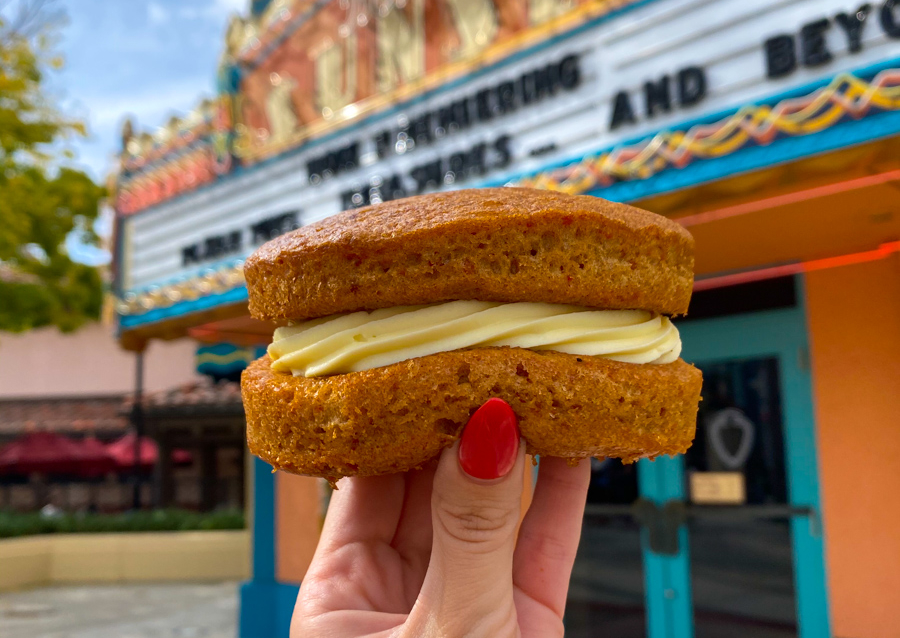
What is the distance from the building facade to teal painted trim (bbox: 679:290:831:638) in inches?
0.6

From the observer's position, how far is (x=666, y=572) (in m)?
5.29

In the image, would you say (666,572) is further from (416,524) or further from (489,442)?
(489,442)

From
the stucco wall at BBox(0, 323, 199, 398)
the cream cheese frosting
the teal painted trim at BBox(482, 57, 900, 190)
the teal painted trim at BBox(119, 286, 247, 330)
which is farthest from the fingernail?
the stucco wall at BBox(0, 323, 199, 398)

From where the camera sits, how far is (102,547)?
1161 centimetres

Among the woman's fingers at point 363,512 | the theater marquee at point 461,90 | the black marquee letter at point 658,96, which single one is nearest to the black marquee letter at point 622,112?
the theater marquee at point 461,90

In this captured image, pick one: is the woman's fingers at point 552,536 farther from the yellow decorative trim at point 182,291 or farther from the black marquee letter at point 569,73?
the yellow decorative trim at point 182,291

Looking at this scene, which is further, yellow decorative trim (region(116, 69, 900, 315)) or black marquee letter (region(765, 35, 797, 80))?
black marquee letter (region(765, 35, 797, 80))

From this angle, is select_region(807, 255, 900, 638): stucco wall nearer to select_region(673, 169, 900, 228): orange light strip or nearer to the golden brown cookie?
select_region(673, 169, 900, 228): orange light strip

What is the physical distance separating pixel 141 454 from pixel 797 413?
17.0 metres

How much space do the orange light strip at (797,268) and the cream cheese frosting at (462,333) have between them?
Answer: 3653 mm

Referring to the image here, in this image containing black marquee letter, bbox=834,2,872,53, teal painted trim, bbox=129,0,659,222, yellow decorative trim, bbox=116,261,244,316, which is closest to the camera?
black marquee letter, bbox=834,2,872,53

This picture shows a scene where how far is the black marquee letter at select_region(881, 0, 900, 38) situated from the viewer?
3.04 m

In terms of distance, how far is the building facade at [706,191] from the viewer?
3439 mm

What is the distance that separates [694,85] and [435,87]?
7.09ft
